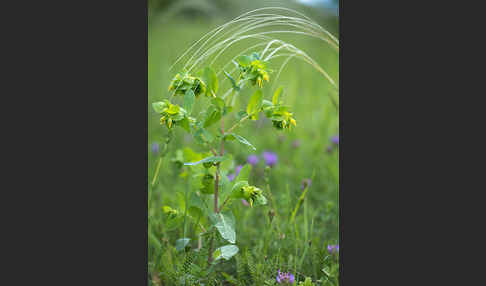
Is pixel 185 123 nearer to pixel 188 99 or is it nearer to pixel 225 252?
pixel 188 99

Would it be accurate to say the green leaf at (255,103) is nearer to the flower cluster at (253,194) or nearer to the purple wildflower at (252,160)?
the flower cluster at (253,194)

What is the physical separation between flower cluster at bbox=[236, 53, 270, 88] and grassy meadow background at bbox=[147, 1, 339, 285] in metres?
0.18

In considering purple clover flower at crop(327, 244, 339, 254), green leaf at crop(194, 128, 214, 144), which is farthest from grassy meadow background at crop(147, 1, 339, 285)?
green leaf at crop(194, 128, 214, 144)

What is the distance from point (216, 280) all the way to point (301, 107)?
1.65 m

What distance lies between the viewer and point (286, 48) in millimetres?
1707

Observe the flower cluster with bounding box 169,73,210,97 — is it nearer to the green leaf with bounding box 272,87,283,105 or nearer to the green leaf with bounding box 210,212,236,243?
the green leaf with bounding box 272,87,283,105

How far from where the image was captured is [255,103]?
1581mm

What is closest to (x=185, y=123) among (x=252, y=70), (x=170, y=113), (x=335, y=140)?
(x=170, y=113)

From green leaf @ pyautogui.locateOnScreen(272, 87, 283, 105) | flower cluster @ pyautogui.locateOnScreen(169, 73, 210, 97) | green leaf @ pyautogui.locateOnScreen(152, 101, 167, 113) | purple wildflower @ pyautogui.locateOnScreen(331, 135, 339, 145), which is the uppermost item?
flower cluster @ pyautogui.locateOnScreen(169, 73, 210, 97)

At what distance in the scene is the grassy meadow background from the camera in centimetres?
170

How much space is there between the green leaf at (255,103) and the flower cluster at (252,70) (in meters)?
0.04

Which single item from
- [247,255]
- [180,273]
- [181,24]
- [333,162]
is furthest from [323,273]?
[181,24]

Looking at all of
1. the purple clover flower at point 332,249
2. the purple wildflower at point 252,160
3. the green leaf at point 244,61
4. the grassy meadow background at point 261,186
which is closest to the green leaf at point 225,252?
the grassy meadow background at point 261,186

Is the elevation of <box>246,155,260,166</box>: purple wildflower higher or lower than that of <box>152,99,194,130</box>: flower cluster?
lower
